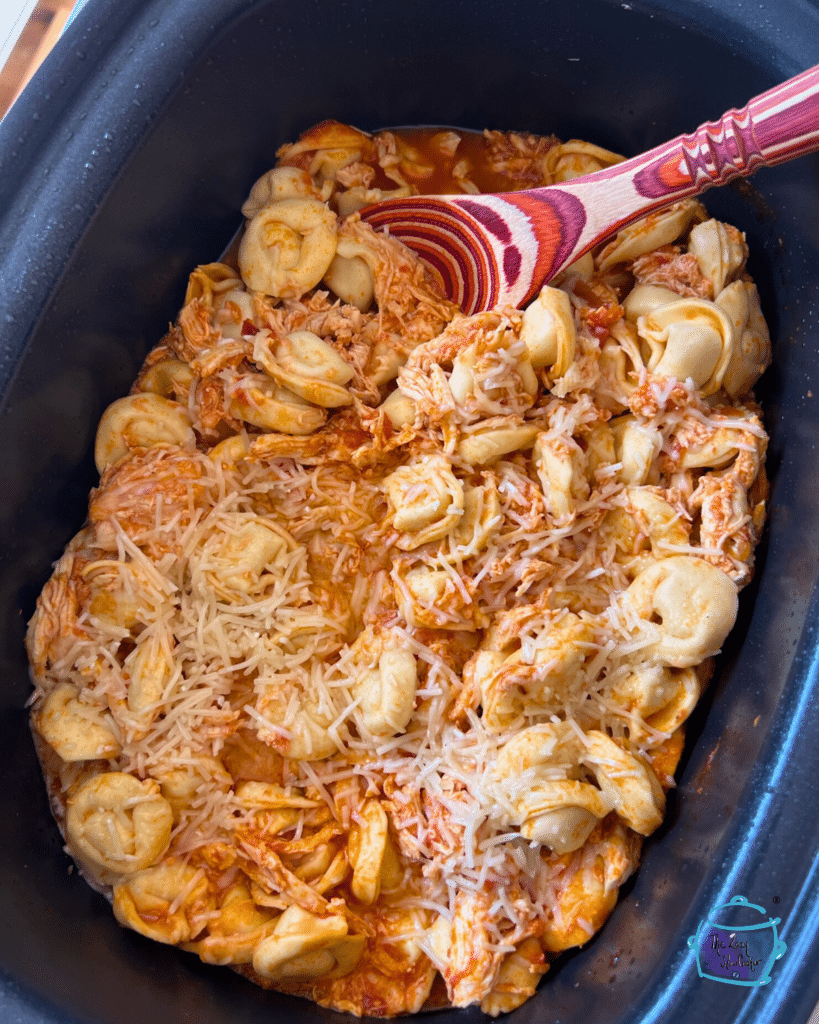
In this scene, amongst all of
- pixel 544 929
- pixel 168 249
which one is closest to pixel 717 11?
pixel 168 249

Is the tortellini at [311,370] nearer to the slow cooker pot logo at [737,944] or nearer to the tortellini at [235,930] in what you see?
the tortellini at [235,930]

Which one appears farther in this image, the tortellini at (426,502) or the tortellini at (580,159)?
the tortellini at (580,159)

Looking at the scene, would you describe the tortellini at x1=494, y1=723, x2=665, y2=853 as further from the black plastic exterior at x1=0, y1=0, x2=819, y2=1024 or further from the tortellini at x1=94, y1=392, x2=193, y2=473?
the tortellini at x1=94, y1=392, x2=193, y2=473

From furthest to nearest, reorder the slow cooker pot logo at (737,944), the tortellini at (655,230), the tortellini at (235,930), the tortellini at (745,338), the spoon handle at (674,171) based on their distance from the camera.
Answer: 1. the tortellini at (655,230)
2. the tortellini at (745,338)
3. the tortellini at (235,930)
4. the spoon handle at (674,171)
5. the slow cooker pot logo at (737,944)

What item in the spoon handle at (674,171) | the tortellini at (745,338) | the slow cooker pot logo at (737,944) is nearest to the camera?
the slow cooker pot logo at (737,944)

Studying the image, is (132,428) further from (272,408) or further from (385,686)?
(385,686)

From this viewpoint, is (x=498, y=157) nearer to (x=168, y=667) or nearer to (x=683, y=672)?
(x=683, y=672)

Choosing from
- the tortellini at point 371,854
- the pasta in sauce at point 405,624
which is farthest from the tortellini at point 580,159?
the tortellini at point 371,854

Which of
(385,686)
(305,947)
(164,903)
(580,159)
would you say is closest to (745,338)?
(580,159)
